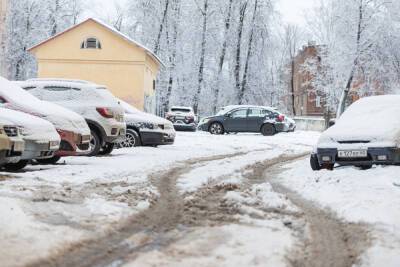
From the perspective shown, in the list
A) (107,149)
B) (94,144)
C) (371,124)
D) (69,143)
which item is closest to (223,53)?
(107,149)

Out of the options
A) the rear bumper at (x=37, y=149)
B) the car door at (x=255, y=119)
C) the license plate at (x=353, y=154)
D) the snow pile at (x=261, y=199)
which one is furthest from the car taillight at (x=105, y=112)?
the car door at (x=255, y=119)

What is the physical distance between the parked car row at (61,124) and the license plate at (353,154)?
5029 mm

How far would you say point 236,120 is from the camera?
3064 centimetres

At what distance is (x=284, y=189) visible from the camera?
363 inches

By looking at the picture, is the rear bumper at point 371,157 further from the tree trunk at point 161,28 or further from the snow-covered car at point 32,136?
the tree trunk at point 161,28

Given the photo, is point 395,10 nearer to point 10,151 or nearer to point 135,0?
point 135,0

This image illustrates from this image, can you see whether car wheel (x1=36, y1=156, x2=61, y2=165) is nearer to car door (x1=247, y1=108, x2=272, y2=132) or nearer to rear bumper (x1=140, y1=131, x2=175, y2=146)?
rear bumper (x1=140, y1=131, x2=175, y2=146)

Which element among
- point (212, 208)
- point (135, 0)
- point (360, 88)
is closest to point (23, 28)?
point (135, 0)

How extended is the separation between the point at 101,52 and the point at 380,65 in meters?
18.3

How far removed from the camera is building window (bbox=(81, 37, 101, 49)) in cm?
3662

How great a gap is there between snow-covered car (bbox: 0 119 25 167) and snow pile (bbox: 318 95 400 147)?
5.28 meters

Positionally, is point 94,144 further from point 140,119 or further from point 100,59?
point 100,59

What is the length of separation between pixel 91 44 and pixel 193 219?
3157 centimetres

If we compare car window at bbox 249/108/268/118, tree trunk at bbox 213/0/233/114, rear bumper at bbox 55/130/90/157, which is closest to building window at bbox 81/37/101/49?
car window at bbox 249/108/268/118
